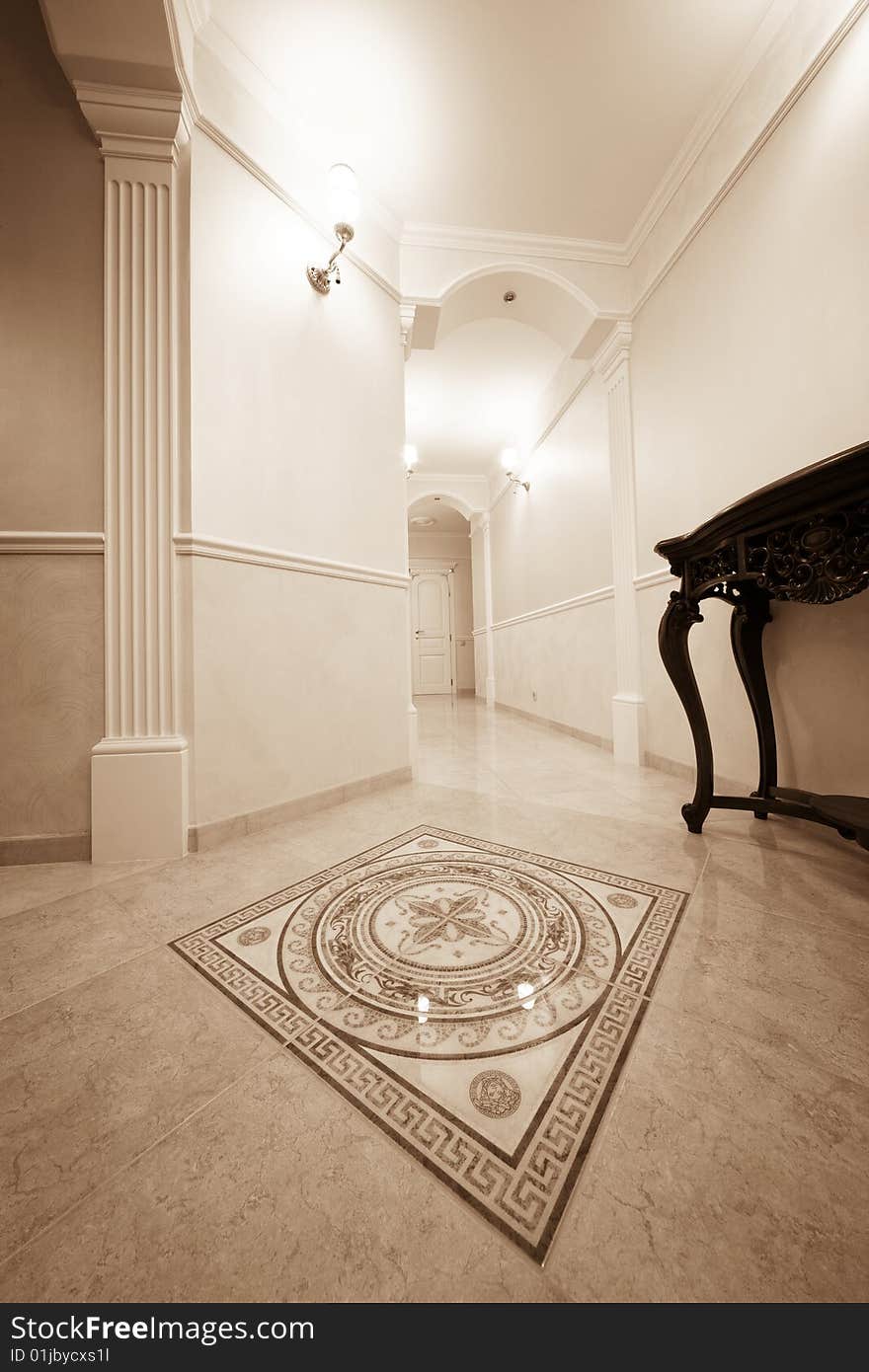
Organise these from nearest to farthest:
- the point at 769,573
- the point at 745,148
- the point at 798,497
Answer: the point at 798,497 → the point at 769,573 → the point at 745,148

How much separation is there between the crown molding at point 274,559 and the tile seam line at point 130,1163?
149 cm

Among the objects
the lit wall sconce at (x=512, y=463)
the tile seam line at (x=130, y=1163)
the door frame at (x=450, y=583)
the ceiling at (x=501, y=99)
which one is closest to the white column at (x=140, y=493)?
the ceiling at (x=501, y=99)

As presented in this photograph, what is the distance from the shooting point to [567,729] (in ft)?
13.3

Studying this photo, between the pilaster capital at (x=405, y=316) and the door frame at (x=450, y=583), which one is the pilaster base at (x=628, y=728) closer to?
the pilaster capital at (x=405, y=316)

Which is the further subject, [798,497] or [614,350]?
[614,350]

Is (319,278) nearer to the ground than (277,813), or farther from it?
farther from it

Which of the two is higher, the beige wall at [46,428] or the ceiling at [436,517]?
the ceiling at [436,517]

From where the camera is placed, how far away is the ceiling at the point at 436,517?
720 cm

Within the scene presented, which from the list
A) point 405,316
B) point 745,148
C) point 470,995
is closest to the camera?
point 470,995

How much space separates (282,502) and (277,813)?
1232mm

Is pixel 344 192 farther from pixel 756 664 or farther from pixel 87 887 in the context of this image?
pixel 87 887

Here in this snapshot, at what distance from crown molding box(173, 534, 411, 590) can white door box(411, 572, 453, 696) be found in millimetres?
6292

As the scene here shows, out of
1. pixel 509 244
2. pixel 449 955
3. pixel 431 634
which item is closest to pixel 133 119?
pixel 509 244

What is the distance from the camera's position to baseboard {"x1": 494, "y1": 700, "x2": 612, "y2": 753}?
11.0 feet
